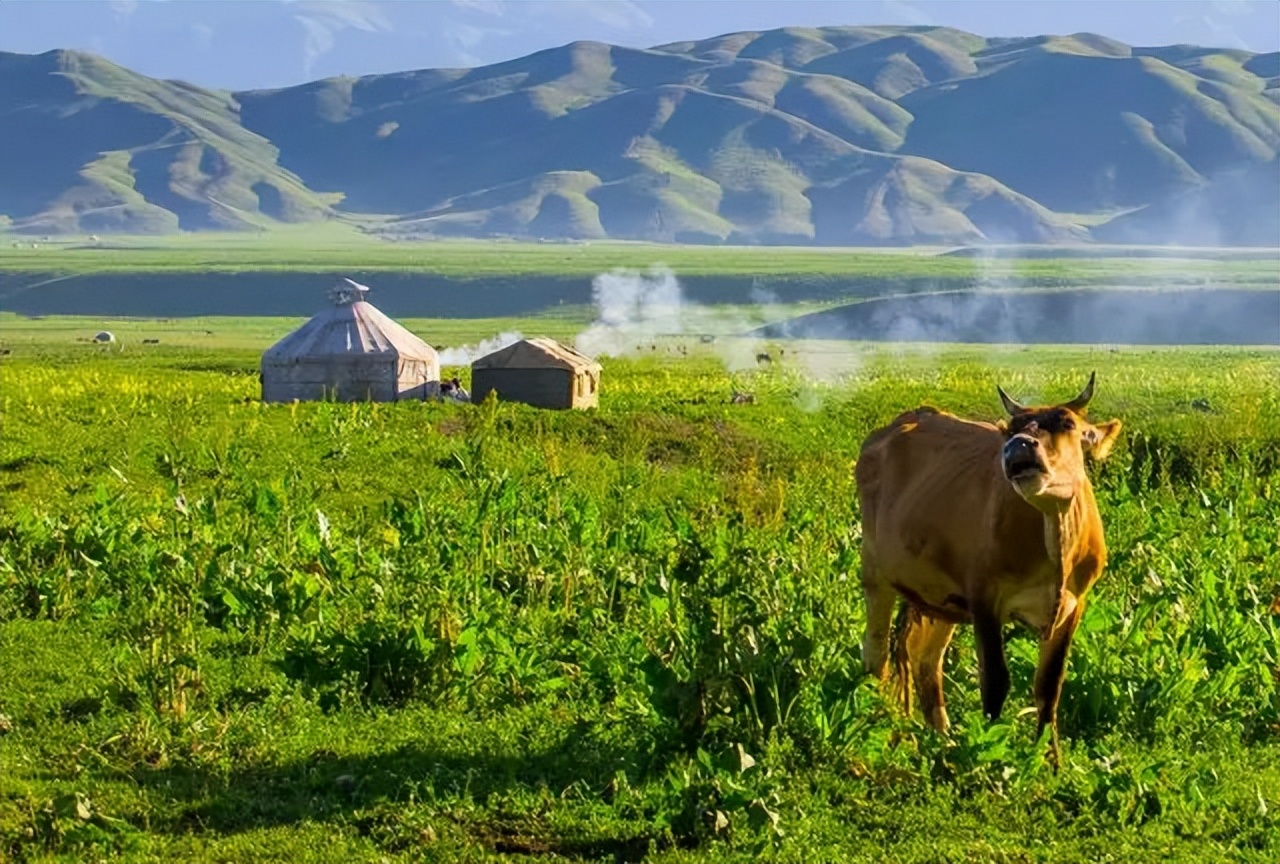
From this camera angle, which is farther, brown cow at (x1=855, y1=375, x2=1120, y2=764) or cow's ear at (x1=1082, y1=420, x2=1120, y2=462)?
cow's ear at (x1=1082, y1=420, x2=1120, y2=462)

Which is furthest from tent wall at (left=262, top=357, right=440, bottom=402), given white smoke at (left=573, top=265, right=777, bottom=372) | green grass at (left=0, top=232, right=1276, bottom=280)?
green grass at (left=0, top=232, right=1276, bottom=280)

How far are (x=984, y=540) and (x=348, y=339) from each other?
27798mm

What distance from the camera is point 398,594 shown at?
11.7 meters

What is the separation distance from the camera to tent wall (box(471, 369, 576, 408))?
2956 cm

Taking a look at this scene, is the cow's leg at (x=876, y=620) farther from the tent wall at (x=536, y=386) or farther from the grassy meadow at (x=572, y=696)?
the tent wall at (x=536, y=386)

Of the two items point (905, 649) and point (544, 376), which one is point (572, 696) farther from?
point (544, 376)

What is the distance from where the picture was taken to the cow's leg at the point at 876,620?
9562 mm

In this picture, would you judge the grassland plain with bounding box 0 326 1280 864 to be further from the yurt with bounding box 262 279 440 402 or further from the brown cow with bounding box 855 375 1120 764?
the yurt with bounding box 262 279 440 402

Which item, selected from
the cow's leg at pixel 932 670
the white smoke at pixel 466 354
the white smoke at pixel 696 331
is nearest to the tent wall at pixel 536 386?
the white smoke at pixel 696 331

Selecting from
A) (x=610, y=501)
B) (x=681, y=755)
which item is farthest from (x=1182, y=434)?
(x=681, y=755)

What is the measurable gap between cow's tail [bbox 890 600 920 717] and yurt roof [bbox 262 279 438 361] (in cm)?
2583

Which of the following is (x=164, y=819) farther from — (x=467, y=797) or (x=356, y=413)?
(x=356, y=413)

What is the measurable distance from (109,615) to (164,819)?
4.19 metres

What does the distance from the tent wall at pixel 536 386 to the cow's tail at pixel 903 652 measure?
19.8 metres
